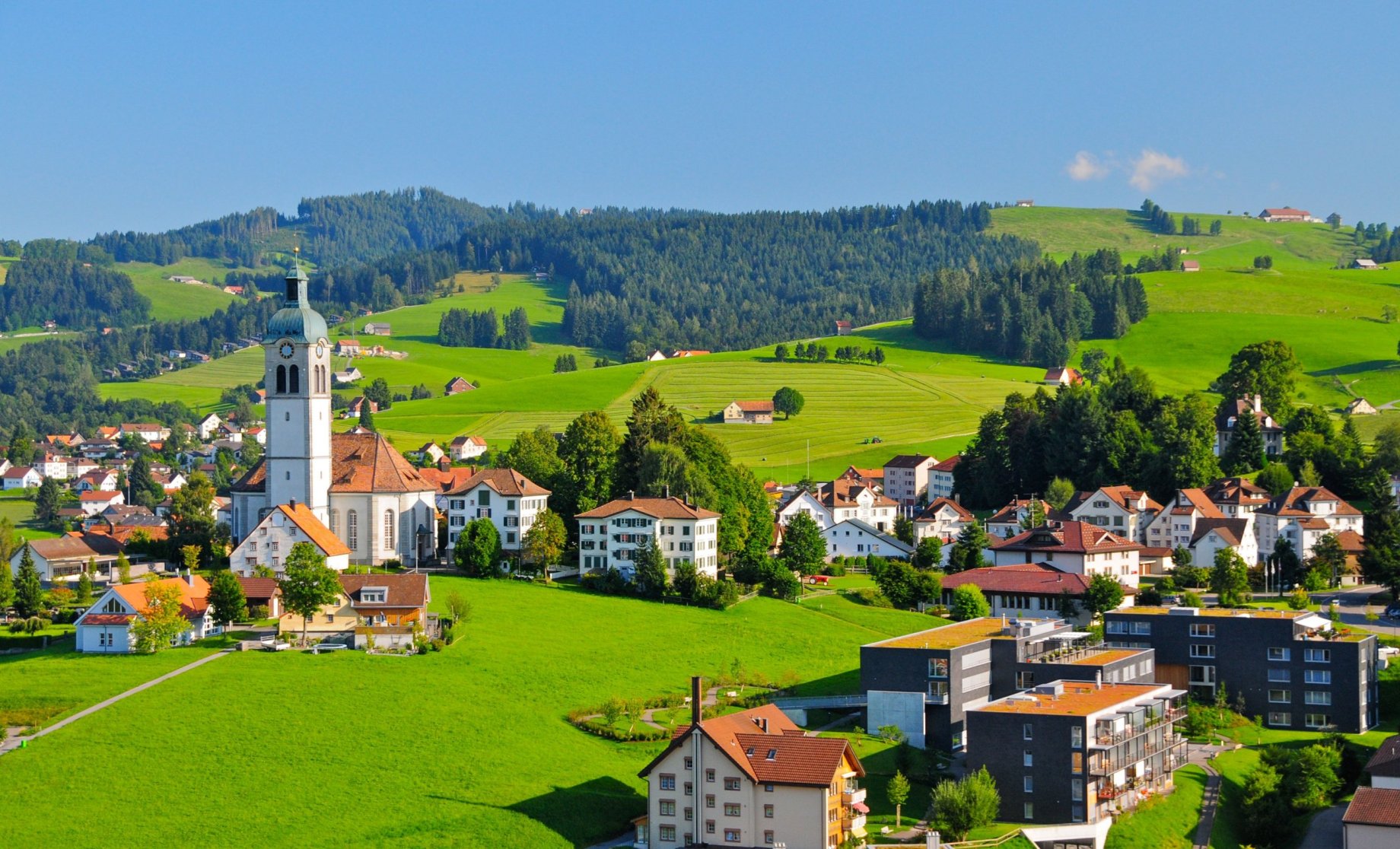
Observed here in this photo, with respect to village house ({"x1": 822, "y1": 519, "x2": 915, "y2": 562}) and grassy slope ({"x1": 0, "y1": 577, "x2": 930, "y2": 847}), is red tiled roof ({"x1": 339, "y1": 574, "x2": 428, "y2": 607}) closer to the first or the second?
grassy slope ({"x1": 0, "y1": 577, "x2": 930, "y2": 847})

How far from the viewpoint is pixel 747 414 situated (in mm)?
168375

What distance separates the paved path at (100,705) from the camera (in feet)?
189

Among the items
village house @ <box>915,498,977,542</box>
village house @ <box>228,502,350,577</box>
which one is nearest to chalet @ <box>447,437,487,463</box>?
village house @ <box>915,498,977,542</box>

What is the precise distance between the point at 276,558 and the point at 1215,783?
141ft

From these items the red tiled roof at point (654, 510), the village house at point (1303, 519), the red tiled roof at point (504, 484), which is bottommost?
the village house at point (1303, 519)

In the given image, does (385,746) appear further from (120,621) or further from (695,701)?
(120,621)

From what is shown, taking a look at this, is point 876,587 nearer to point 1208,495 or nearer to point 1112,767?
point 1208,495

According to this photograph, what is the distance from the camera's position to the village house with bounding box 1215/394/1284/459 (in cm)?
12400

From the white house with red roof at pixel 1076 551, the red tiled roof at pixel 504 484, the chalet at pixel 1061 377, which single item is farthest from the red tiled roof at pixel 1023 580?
the chalet at pixel 1061 377

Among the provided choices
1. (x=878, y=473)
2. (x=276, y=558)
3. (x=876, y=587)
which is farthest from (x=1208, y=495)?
(x=276, y=558)

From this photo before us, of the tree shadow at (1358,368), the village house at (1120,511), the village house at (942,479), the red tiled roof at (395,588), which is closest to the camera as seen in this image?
the red tiled roof at (395,588)

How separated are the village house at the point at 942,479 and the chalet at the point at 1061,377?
40534 mm

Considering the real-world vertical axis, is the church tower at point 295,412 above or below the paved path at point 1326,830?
above

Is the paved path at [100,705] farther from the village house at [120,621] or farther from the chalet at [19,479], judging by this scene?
the chalet at [19,479]
